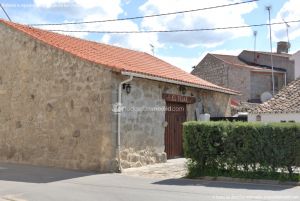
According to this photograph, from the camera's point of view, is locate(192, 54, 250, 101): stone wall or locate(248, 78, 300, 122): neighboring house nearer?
locate(248, 78, 300, 122): neighboring house

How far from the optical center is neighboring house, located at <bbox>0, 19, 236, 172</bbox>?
1351cm

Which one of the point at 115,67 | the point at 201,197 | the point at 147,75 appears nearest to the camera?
the point at 201,197

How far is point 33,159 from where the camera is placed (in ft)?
49.1

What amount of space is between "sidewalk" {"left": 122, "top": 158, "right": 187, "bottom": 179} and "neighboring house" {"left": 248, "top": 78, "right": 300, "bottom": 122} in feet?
19.0

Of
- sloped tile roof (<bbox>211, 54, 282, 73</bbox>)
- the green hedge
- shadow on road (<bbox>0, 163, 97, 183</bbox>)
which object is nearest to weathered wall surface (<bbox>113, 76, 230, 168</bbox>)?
shadow on road (<bbox>0, 163, 97, 183</bbox>)

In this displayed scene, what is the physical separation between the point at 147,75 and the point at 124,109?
1.37m

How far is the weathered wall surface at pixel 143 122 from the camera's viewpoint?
13.9 m

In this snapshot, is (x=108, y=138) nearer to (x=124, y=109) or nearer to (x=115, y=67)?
(x=124, y=109)

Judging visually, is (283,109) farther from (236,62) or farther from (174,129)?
(236,62)

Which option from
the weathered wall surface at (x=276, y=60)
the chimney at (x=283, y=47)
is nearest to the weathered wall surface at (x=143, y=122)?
the weathered wall surface at (x=276, y=60)

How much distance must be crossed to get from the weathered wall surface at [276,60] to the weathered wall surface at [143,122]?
2708cm

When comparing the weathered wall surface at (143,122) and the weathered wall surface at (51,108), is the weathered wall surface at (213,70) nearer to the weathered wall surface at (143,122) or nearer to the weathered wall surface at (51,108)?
the weathered wall surface at (143,122)

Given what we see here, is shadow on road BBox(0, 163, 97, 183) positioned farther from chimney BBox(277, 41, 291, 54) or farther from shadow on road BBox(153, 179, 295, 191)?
chimney BBox(277, 41, 291, 54)

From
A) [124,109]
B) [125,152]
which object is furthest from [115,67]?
[125,152]
